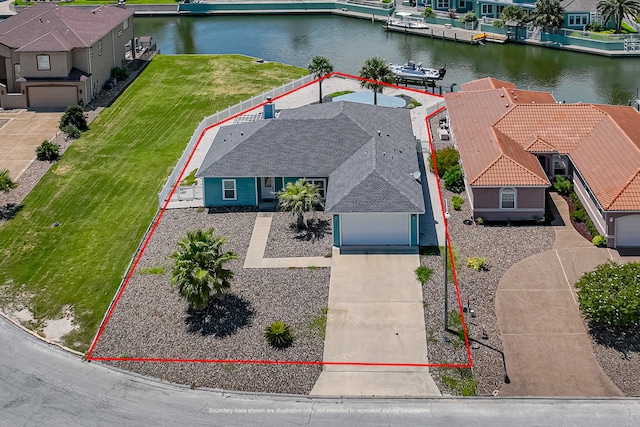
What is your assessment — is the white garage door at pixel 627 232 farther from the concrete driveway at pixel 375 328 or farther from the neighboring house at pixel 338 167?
the concrete driveway at pixel 375 328

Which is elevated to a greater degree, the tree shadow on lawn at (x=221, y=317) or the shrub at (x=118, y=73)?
the shrub at (x=118, y=73)

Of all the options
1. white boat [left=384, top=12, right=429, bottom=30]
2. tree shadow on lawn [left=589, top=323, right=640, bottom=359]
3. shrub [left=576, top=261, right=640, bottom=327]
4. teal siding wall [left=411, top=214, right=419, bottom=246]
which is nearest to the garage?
teal siding wall [left=411, top=214, right=419, bottom=246]

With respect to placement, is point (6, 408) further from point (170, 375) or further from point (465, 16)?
point (465, 16)

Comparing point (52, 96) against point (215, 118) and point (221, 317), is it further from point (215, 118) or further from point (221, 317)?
point (221, 317)

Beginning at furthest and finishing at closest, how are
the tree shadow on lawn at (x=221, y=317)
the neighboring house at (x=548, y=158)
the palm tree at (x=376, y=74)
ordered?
the palm tree at (x=376, y=74) → the neighboring house at (x=548, y=158) → the tree shadow on lawn at (x=221, y=317)

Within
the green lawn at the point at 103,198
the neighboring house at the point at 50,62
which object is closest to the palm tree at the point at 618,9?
the green lawn at the point at 103,198

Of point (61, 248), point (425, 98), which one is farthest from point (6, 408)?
point (425, 98)
